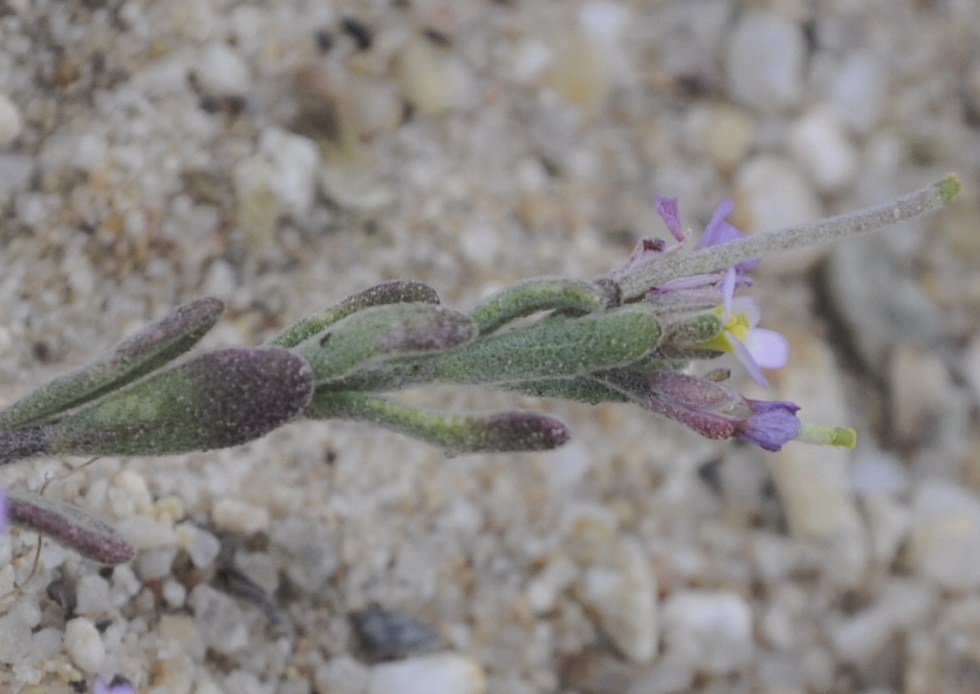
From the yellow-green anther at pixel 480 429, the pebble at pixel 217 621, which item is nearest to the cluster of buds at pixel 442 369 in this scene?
the yellow-green anther at pixel 480 429

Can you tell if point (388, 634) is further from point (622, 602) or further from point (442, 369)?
point (442, 369)

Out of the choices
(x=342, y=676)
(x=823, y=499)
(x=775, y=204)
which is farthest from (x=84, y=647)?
(x=775, y=204)

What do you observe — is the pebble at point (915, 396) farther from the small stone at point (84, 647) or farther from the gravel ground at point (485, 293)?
the small stone at point (84, 647)

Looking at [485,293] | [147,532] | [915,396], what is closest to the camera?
[147,532]

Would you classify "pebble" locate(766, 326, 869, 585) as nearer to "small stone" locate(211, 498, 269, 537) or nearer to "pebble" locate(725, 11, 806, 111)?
"pebble" locate(725, 11, 806, 111)

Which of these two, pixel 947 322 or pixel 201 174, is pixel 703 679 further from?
pixel 201 174

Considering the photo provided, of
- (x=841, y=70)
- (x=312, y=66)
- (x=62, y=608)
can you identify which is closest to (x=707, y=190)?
(x=841, y=70)
